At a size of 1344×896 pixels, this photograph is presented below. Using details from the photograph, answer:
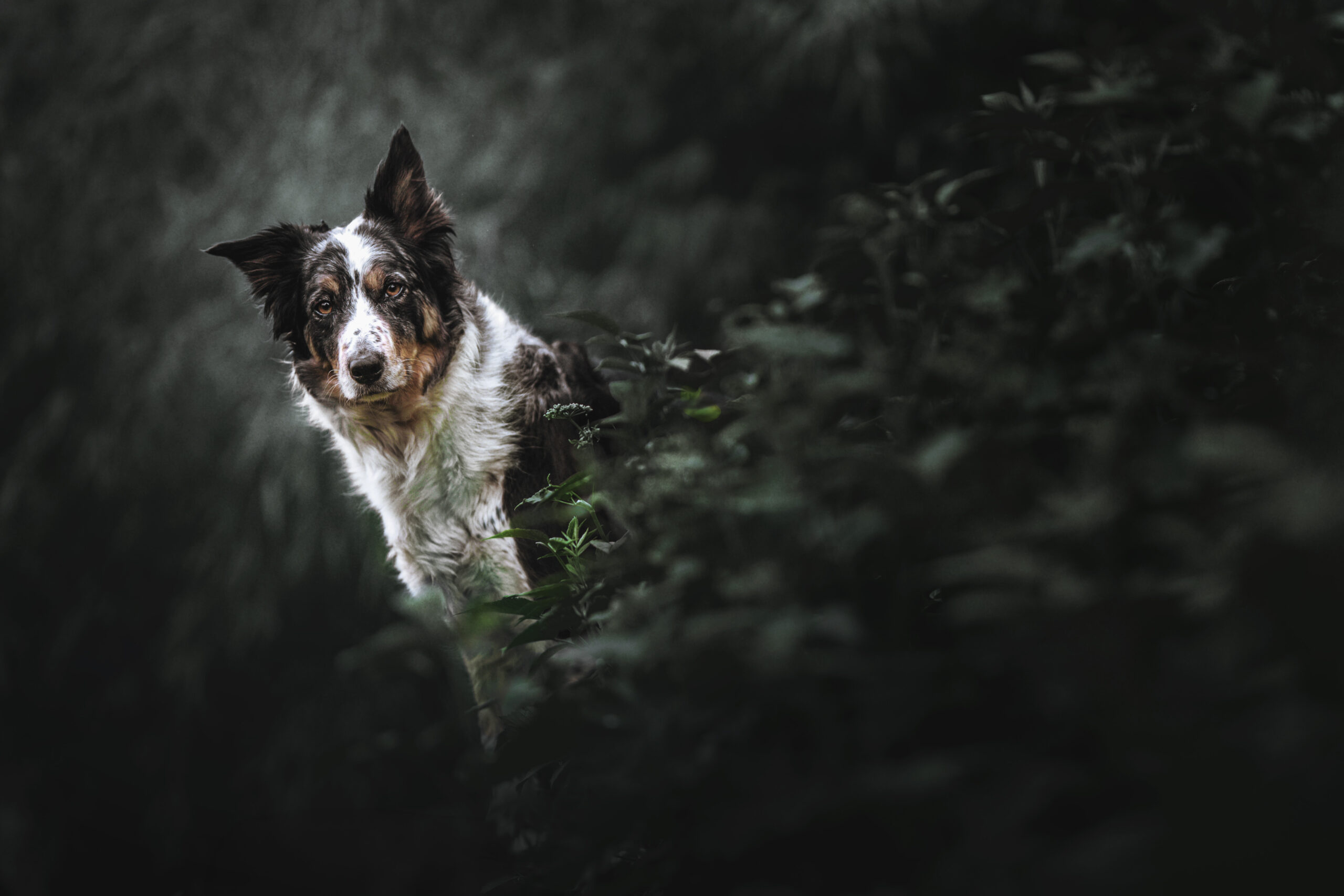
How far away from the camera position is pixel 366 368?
6.53ft

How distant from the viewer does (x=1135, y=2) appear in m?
3.24

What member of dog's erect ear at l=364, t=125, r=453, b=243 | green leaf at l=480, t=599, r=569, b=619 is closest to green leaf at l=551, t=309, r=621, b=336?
green leaf at l=480, t=599, r=569, b=619

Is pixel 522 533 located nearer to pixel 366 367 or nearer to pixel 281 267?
pixel 366 367

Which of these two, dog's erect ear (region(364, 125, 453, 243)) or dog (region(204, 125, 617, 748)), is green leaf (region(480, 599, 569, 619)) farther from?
dog's erect ear (region(364, 125, 453, 243))

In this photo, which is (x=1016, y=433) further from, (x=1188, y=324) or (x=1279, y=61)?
(x=1279, y=61)

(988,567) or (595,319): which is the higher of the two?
(595,319)

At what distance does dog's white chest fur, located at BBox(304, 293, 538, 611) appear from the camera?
2.09 meters

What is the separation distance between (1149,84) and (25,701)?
652 cm

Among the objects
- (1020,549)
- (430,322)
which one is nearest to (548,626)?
(1020,549)

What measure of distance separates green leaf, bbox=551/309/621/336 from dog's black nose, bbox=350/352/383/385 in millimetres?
852

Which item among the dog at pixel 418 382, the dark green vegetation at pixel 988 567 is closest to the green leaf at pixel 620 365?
the dark green vegetation at pixel 988 567

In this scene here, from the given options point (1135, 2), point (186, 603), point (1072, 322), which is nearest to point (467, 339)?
point (1072, 322)

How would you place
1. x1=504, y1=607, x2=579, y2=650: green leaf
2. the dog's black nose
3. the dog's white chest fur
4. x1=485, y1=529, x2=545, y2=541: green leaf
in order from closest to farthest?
1. x1=504, y1=607, x2=579, y2=650: green leaf
2. x1=485, y1=529, x2=545, y2=541: green leaf
3. the dog's black nose
4. the dog's white chest fur

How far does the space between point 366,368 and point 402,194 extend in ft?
1.51
